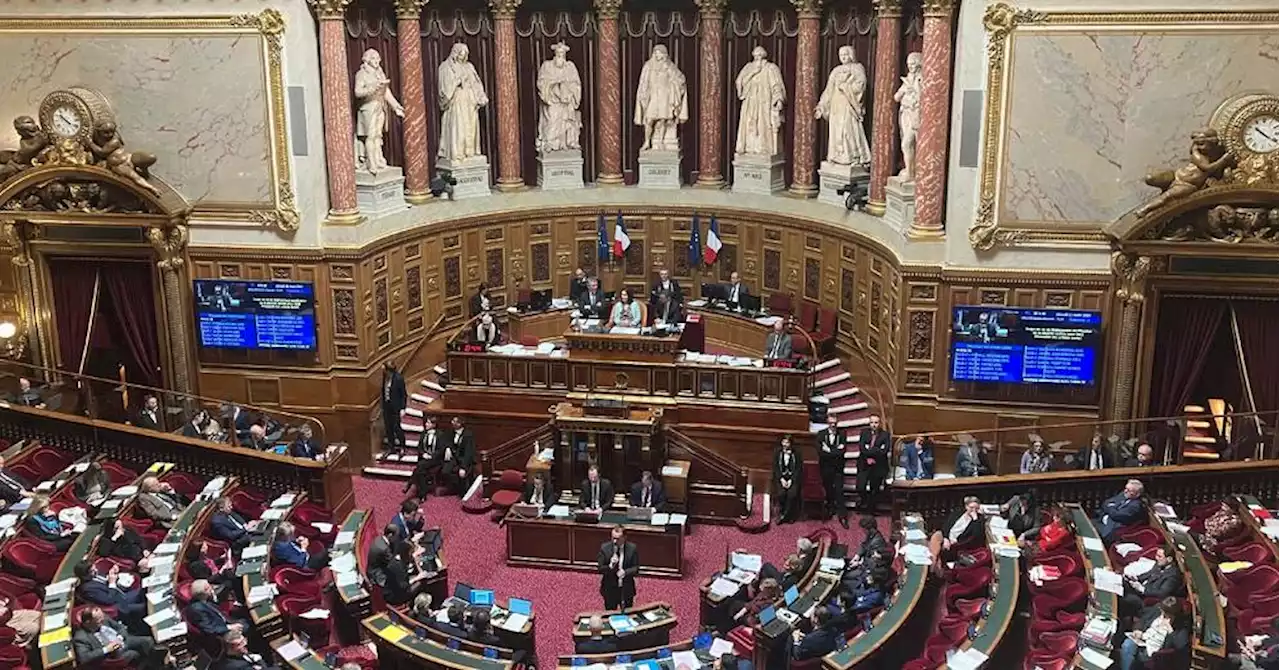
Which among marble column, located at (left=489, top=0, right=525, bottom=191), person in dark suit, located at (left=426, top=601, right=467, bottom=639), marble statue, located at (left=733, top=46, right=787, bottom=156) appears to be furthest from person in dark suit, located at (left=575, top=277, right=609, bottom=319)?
person in dark suit, located at (left=426, top=601, right=467, bottom=639)

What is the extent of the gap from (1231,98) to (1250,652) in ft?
26.8

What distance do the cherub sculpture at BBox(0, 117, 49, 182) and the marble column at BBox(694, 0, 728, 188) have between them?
1191 centimetres

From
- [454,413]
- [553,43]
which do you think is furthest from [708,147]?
[454,413]

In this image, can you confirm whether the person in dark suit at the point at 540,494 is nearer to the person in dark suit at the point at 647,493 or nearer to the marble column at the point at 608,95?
the person in dark suit at the point at 647,493

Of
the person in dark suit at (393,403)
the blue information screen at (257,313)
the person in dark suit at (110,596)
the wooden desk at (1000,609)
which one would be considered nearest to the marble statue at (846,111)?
the person in dark suit at (393,403)

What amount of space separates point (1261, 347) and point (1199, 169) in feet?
9.27

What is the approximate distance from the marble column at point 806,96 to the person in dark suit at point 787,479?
6793mm

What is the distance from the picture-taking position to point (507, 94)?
23750 millimetres

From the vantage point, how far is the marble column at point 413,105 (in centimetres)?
2206

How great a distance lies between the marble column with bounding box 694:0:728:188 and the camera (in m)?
23.5

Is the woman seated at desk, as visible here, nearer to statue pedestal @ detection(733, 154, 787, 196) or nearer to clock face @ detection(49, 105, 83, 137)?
statue pedestal @ detection(733, 154, 787, 196)

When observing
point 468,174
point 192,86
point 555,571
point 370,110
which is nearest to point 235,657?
point 555,571

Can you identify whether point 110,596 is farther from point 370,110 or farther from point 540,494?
point 370,110

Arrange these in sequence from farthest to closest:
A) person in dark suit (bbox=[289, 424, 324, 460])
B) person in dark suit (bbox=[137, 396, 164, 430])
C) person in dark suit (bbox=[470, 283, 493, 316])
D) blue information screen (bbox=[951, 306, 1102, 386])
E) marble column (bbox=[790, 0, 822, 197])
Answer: marble column (bbox=[790, 0, 822, 197]), person in dark suit (bbox=[470, 283, 493, 316]), person in dark suit (bbox=[137, 396, 164, 430]), person in dark suit (bbox=[289, 424, 324, 460]), blue information screen (bbox=[951, 306, 1102, 386])
